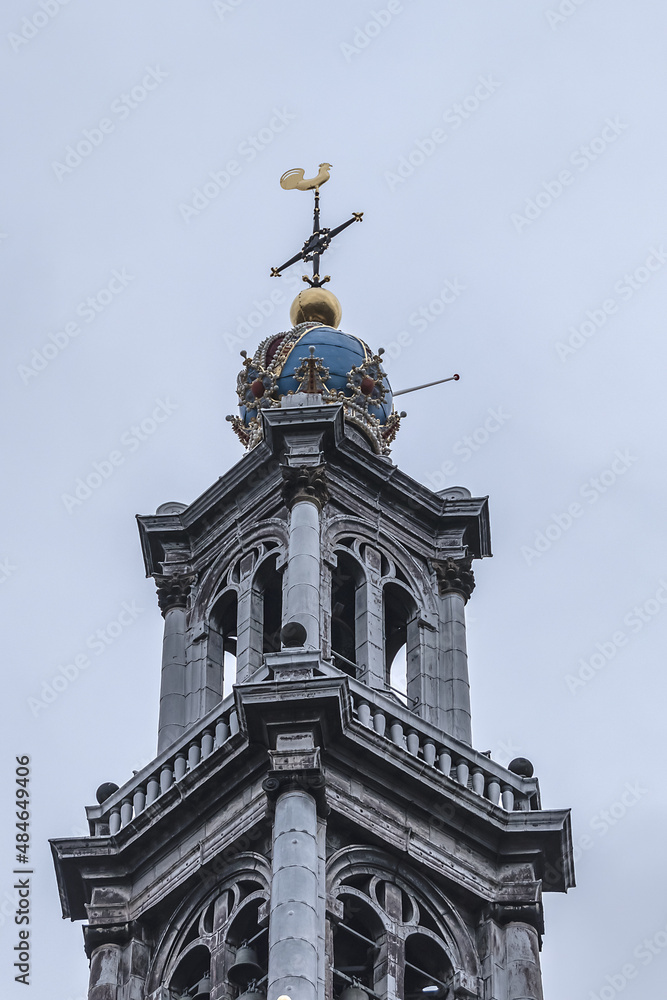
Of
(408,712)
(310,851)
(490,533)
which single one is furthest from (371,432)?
(310,851)

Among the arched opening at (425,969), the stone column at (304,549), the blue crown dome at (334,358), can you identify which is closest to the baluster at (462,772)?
the arched opening at (425,969)

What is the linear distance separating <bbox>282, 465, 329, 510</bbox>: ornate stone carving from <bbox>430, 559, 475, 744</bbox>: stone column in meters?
3.08

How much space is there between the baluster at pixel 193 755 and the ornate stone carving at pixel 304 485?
6.46 m

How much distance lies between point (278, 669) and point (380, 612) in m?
5.86

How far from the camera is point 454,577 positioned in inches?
2292

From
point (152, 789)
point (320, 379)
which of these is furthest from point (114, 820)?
point (320, 379)

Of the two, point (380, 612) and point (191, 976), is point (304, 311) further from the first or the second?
point (191, 976)

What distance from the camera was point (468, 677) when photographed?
185ft

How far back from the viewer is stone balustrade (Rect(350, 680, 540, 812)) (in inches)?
2039

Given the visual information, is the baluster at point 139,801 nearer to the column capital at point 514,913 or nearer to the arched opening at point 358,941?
the arched opening at point 358,941

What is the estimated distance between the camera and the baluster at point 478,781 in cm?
5178

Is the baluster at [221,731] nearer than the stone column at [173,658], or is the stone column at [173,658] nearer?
the baluster at [221,731]

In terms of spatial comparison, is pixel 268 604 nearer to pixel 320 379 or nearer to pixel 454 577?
pixel 454 577

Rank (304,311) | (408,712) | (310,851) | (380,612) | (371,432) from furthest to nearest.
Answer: (304,311) → (371,432) → (380,612) → (408,712) → (310,851)
